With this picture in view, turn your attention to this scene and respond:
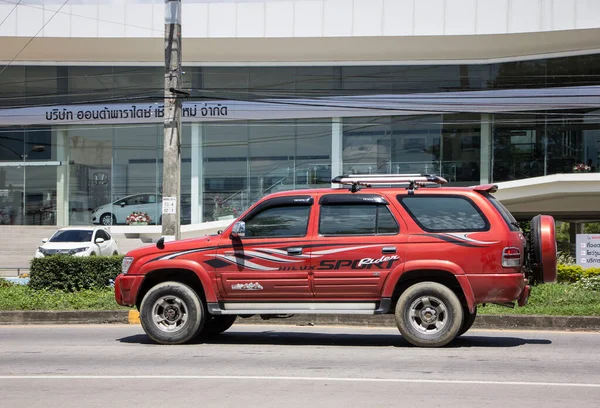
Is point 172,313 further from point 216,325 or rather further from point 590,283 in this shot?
point 590,283

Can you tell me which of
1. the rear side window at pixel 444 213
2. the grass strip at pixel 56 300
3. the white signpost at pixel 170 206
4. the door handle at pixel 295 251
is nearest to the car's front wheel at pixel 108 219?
the grass strip at pixel 56 300

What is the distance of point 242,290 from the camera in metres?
11.2

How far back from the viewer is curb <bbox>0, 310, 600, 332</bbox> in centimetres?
1327

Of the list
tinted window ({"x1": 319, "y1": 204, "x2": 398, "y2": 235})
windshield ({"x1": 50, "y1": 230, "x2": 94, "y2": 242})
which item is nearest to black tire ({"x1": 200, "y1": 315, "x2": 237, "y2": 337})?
tinted window ({"x1": 319, "y1": 204, "x2": 398, "y2": 235})

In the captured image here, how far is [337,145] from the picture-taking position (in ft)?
111

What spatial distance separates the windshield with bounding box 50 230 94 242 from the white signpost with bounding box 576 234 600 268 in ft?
51.2

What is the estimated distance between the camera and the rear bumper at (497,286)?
10.6 m

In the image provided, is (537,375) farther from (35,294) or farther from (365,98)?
(365,98)

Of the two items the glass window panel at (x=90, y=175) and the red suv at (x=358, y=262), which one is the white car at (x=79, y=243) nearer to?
the glass window panel at (x=90, y=175)

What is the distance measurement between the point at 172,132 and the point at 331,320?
5.75 metres

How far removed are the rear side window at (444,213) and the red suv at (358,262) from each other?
0.04ft

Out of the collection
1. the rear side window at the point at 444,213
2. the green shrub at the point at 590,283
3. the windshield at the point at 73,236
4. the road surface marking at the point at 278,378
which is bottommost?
the road surface marking at the point at 278,378

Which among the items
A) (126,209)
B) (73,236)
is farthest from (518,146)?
(73,236)

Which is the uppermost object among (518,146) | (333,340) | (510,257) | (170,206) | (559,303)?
(518,146)
